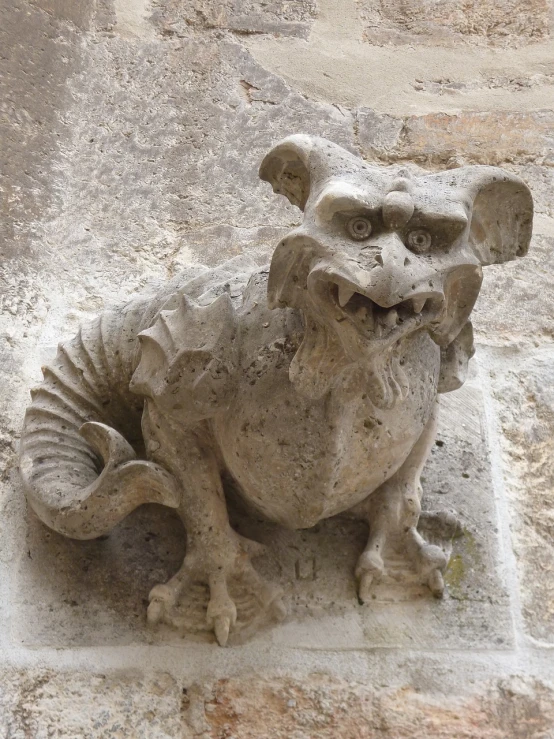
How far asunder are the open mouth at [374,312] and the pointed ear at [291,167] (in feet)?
0.66

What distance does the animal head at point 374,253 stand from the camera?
110 centimetres

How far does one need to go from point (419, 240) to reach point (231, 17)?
128 centimetres

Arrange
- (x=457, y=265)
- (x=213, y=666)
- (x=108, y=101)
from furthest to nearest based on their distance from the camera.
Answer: (x=108, y=101) < (x=213, y=666) < (x=457, y=265)

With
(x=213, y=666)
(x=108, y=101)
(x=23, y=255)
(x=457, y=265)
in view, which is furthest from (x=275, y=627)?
(x=108, y=101)

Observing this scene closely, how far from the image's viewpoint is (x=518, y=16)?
2.29 m

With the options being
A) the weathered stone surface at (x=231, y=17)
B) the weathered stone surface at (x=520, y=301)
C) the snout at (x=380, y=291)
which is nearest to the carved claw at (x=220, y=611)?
the snout at (x=380, y=291)

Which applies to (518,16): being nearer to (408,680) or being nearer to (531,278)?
(531,278)

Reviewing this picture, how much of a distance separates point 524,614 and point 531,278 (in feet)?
2.25

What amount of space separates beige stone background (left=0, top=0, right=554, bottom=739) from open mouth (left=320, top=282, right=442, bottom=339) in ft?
1.45

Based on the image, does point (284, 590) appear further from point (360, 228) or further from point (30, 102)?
point (30, 102)

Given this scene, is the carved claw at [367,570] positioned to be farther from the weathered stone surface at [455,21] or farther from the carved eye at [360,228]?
the weathered stone surface at [455,21]

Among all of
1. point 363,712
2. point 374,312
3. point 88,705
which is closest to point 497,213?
point 374,312

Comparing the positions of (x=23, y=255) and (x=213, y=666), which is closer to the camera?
(x=213, y=666)

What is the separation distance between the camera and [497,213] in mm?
1266
